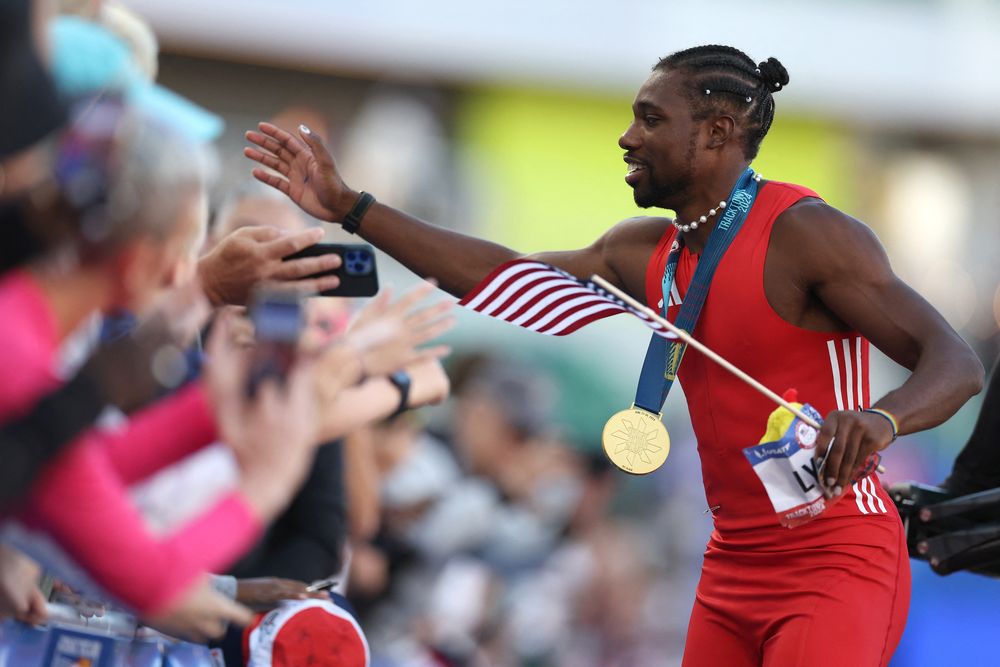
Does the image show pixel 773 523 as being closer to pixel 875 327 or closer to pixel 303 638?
pixel 875 327

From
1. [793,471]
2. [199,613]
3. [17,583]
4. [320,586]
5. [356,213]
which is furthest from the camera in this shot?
[356,213]

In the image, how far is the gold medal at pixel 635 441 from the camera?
386 cm

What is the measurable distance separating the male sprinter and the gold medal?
149 millimetres

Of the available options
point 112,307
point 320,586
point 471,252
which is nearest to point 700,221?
point 471,252

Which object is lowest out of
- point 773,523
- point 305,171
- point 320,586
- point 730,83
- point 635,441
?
point 320,586

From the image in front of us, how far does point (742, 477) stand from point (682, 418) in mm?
6485

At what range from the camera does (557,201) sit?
42.4ft

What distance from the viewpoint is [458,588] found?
7.24 m

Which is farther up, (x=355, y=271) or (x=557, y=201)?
(x=557, y=201)

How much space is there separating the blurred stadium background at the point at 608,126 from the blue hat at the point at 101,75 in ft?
20.8

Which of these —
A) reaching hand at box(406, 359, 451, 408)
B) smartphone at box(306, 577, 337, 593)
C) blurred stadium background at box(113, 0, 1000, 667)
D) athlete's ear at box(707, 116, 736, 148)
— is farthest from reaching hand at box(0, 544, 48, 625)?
blurred stadium background at box(113, 0, 1000, 667)

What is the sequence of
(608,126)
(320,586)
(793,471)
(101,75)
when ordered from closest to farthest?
1. (101,75)
2. (793,471)
3. (320,586)
4. (608,126)

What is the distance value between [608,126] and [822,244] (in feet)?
32.3

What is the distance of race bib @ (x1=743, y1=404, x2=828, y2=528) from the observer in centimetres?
345
